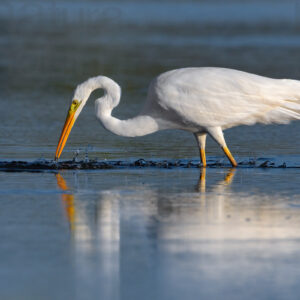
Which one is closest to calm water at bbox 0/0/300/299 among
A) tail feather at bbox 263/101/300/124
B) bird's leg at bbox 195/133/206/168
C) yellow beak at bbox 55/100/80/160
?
yellow beak at bbox 55/100/80/160

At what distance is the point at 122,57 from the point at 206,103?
55.4 ft

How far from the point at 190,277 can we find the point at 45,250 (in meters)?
1.36

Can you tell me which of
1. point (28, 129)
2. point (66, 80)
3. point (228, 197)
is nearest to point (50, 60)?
point (66, 80)

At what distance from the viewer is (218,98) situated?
12.8 m

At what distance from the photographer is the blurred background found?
48.8ft

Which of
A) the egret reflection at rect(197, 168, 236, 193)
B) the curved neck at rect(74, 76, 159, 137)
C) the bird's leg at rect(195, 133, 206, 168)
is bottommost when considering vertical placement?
the egret reflection at rect(197, 168, 236, 193)

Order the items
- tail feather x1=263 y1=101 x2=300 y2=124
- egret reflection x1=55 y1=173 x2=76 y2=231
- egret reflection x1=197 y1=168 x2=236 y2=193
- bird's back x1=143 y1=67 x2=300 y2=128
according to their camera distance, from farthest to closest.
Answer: tail feather x1=263 y1=101 x2=300 y2=124 → bird's back x1=143 y1=67 x2=300 y2=128 → egret reflection x1=197 y1=168 x2=236 y2=193 → egret reflection x1=55 y1=173 x2=76 y2=231

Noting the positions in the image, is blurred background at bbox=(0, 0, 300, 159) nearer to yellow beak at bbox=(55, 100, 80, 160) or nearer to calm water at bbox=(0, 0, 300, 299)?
calm water at bbox=(0, 0, 300, 299)

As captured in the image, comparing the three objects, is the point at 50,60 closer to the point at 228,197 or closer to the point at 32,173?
the point at 32,173

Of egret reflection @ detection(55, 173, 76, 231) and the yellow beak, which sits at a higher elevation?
the yellow beak

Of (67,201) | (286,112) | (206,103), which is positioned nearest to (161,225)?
(67,201)

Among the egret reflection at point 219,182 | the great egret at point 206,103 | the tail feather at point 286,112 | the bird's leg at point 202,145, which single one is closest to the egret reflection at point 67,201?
the egret reflection at point 219,182

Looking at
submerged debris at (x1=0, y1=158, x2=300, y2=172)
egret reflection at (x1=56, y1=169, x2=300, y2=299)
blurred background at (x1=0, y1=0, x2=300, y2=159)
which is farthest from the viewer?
blurred background at (x1=0, y1=0, x2=300, y2=159)

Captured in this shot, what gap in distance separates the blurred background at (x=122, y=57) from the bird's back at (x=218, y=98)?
977 millimetres
